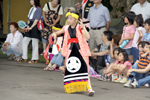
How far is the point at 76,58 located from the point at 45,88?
0.93 meters

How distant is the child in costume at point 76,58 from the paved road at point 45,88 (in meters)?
0.19

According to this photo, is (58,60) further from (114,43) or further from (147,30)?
(147,30)

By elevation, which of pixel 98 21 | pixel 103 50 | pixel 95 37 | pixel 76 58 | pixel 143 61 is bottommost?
pixel 143 61

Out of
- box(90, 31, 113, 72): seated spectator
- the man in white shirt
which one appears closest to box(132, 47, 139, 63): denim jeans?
box(90, 31, 113, 72): seated spectator

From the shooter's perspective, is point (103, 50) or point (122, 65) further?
point (103, 50)

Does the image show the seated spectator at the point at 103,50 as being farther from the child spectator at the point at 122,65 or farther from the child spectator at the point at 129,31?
the child spectator at the point at 122,65

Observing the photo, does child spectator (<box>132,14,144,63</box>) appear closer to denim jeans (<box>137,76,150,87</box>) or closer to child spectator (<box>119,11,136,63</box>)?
child spectator (<box>119,11,136,63</box>)

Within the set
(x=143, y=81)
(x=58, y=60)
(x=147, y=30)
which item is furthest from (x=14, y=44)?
(x=143, y=81)

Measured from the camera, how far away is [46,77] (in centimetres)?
757

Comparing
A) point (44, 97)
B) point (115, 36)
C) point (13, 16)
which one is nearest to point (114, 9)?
point (13, 16)

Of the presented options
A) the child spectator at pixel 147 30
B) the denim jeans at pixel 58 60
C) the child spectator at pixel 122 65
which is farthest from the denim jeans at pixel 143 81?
the denim jeans at pixel 58 60

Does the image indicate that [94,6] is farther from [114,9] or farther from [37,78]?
[114,9]

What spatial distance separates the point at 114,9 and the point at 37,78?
352 inches

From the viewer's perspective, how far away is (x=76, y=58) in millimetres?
5867
